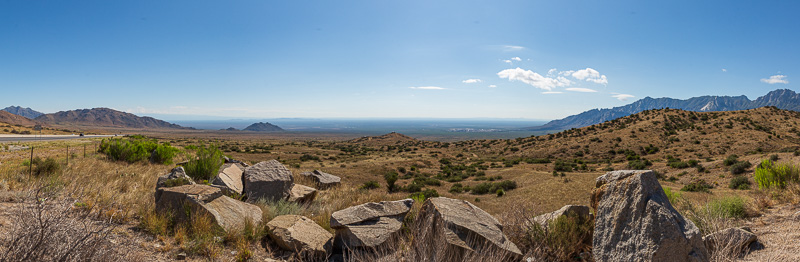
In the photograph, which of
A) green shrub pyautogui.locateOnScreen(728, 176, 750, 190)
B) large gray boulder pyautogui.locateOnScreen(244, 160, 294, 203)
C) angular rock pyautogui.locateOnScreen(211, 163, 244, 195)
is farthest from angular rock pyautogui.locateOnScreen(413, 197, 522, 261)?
green shrub pyautogui.locateOnScreen(728, 176, 750, 190)

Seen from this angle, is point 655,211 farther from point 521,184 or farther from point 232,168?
point 521,184

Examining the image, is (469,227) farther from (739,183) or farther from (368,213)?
(739,183)

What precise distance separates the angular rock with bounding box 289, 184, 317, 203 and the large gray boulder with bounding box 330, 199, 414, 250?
149 inches

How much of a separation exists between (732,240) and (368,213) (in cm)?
589

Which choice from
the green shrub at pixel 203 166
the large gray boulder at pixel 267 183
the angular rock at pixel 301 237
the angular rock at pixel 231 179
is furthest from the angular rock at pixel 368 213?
the green shrub at pixel 203 166

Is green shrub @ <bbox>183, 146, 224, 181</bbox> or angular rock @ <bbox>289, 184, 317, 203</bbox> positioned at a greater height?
green shrub @ <bbox>183, 146, 224, 181</bbox>

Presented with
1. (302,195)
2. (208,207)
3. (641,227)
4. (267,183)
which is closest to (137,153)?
(267,183)

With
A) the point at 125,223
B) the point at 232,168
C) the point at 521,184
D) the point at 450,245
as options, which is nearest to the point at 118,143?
the point at 232,168

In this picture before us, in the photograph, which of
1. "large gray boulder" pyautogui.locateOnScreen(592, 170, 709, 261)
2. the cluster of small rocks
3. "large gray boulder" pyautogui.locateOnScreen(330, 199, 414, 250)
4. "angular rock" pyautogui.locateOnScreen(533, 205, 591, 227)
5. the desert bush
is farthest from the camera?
the desert bush

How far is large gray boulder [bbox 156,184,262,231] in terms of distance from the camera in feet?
20.0

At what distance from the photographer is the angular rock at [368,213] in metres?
5.86

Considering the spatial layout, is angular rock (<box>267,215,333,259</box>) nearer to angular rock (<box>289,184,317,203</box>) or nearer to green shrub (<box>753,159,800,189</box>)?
angular rock (<box>289,184,317,203</box>)

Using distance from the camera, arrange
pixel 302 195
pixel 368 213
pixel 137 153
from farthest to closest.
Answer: pixel 137 153
pixel 302 195
pixel 368 213

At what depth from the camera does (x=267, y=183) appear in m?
9.12
